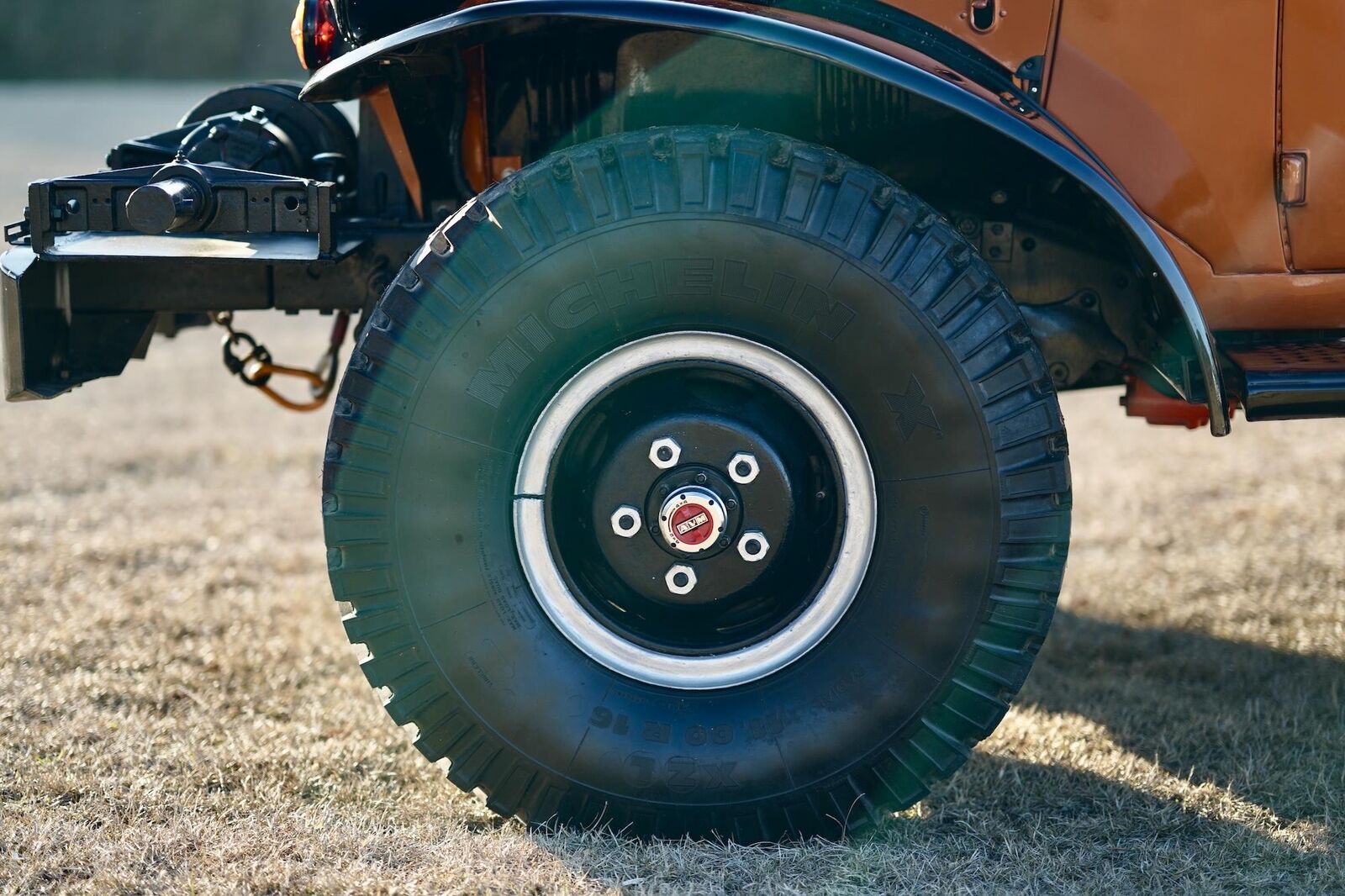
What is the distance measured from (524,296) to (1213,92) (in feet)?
4.83

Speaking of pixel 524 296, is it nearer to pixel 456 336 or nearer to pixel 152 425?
A: pixel 456 336

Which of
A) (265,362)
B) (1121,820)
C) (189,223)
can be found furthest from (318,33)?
(1121,820)

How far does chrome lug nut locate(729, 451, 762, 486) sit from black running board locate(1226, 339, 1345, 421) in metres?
0.98

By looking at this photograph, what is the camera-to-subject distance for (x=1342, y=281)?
8.89ft

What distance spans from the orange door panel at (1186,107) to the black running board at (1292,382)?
21 centimetres

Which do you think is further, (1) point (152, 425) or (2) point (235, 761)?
(1) point (152, 425)

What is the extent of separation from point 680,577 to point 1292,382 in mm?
1253

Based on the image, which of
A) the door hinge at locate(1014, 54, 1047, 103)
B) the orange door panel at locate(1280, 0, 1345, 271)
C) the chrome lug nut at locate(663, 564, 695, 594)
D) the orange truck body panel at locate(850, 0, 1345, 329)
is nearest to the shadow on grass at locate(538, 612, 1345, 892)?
the chrome lug nut at locate(663, 564, 695, 594)

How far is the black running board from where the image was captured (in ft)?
8.19

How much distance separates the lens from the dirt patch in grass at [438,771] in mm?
2396

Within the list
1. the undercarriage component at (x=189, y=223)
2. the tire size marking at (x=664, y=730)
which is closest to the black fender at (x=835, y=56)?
the undercarriage component at (x=189, y=223)

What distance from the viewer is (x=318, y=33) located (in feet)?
9.21

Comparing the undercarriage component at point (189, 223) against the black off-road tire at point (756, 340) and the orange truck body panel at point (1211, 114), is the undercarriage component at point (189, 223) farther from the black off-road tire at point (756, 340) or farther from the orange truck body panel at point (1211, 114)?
the orange truck body panel at point (1211, 114)

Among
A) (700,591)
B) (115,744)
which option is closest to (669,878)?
(700,591)
